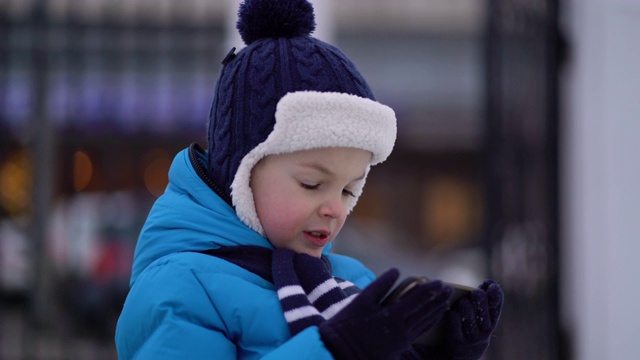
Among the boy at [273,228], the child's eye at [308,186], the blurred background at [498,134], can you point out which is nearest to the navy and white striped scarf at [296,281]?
the boy at [273,228]

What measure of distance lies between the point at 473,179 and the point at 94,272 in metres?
10.4

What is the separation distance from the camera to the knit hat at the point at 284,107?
61.9 inches

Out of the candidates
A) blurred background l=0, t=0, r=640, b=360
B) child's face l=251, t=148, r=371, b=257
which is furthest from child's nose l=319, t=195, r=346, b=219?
blurred background l=0, t=0, r=640, b=360

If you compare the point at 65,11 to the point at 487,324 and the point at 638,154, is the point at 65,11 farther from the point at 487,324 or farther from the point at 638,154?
the point at 487,324

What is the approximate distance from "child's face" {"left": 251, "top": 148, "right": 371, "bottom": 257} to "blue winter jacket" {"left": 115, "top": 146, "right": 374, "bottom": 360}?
5 cm

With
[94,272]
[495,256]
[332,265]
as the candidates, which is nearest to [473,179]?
[94,272]

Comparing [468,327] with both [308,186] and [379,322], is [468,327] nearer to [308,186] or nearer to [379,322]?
[379,322]

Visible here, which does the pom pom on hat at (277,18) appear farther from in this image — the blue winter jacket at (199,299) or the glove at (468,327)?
the glove at (468,327)

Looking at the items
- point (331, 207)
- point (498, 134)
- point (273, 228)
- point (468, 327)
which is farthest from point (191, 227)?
point (498, 134)

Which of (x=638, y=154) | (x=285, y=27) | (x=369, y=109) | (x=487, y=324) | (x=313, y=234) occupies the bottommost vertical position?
(x=638, y=154)

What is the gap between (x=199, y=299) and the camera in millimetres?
1489

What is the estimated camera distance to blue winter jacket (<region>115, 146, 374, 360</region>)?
1.45m

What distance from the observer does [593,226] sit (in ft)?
15.2

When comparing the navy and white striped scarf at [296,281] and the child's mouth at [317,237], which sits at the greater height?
the child's mouth at [317,237]
